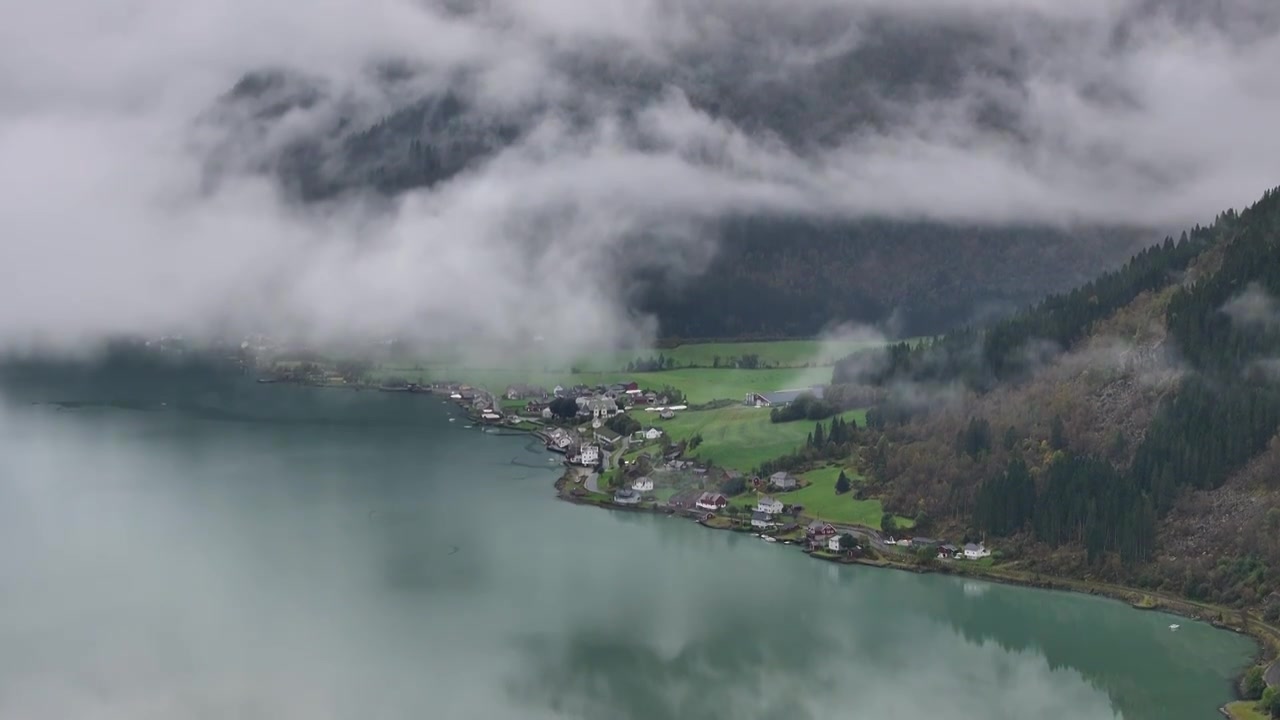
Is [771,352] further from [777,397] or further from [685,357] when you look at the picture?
[777,397]

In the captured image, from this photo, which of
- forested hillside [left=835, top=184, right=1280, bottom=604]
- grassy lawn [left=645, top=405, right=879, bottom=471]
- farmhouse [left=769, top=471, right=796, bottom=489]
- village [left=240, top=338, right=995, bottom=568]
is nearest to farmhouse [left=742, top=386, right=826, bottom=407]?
village [left=240, top=338, right=995, bottom=568]

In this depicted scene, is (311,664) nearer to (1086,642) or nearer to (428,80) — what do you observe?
(1086,642)

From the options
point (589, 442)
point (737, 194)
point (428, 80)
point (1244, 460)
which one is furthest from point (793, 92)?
point (1244, 460)

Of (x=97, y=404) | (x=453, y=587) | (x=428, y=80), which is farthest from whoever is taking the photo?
(x=428, y=80)

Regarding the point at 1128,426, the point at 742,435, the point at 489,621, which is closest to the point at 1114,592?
the point at 1128,426

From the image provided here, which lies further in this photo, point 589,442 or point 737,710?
point 589,442
